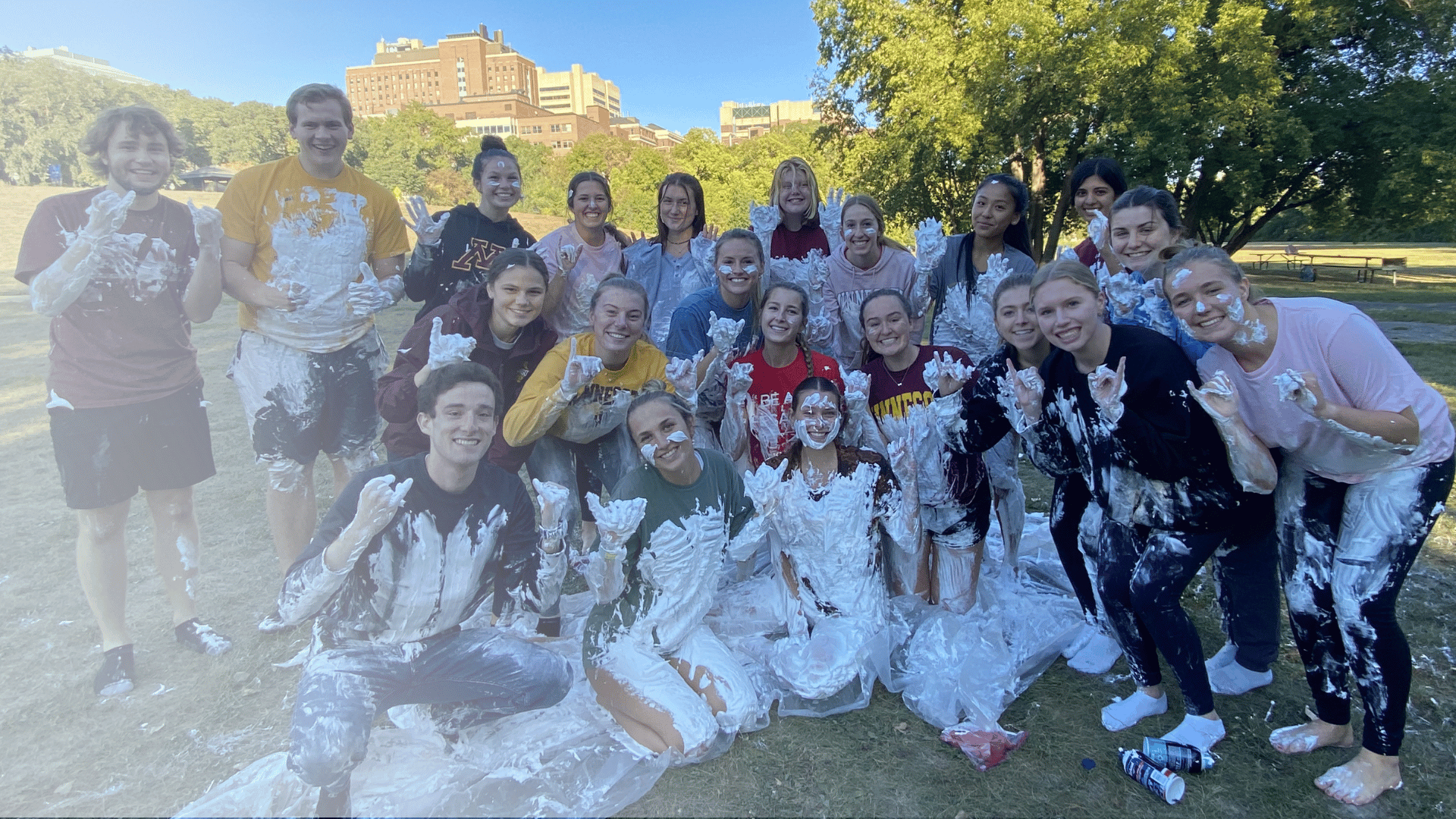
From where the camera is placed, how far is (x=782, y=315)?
3.29m

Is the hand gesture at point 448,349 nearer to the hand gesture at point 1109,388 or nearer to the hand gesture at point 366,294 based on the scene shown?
the hand gesture at point 366,294

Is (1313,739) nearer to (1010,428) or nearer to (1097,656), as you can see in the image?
(1097,656)

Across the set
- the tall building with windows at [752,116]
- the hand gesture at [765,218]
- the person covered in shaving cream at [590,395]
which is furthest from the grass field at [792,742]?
the tall building with windows at [752,116]

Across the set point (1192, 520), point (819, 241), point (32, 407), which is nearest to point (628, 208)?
point (32, 407)

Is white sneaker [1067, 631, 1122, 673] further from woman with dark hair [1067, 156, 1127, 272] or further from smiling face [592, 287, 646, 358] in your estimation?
smiling face [592, 287, 646, 358]

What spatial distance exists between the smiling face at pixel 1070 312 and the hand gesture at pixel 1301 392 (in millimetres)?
544

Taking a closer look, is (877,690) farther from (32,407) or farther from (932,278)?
(32,407)

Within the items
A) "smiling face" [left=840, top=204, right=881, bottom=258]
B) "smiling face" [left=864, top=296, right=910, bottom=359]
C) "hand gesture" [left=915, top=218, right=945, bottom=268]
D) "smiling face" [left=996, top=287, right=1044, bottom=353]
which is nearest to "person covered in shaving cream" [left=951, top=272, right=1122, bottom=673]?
"smiling face" [left=996, top=287, right=1044, bottom=353]

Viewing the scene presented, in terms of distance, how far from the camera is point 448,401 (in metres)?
2.37

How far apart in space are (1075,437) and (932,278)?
5.06ft

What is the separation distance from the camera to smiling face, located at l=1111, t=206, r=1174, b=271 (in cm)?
298

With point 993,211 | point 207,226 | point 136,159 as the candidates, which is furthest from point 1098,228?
point 136,159

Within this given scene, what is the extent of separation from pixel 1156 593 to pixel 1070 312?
951mm

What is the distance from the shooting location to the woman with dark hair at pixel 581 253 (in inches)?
146
